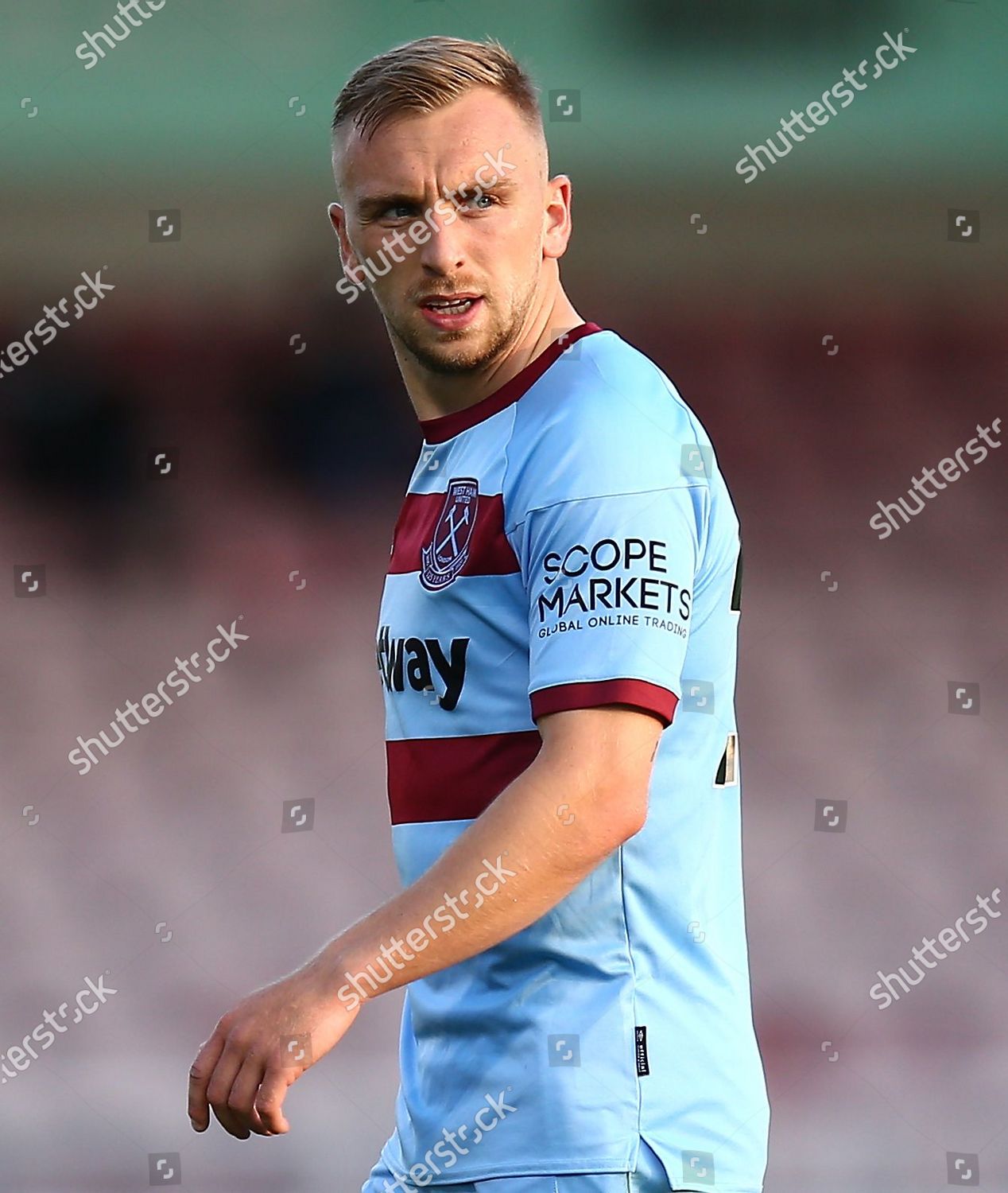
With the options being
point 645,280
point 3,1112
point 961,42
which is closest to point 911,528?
point 645,280

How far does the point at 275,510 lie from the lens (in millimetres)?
5109

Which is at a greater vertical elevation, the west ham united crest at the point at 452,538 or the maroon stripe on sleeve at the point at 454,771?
the west ham united crest at the point at 452,538

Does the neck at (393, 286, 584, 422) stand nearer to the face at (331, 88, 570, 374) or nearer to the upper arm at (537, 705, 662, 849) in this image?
the face at (331, 88, 570, 374)

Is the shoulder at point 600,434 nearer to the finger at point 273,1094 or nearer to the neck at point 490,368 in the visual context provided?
the neck at point 490,368

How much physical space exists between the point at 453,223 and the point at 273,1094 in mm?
654

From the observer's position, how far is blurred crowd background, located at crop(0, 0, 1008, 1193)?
4121 mm

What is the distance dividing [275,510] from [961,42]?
8.03 ft

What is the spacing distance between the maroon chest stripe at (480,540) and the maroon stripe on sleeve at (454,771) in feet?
0.40

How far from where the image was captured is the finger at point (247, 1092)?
0.93 meters

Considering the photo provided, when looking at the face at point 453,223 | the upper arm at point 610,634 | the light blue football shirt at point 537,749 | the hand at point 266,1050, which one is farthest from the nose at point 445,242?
the hand at point 266,1050

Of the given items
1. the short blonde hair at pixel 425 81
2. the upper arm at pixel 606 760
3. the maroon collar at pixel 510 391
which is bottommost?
the upper arm at pixel 606 760

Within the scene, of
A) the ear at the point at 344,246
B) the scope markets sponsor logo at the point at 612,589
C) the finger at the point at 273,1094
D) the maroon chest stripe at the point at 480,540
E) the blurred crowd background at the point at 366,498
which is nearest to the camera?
the finger at the point at 273,1094

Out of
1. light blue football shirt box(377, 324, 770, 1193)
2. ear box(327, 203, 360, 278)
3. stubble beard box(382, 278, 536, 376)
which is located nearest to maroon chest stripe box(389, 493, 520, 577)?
light blue football shirt box(377, 324, 770, 1193)

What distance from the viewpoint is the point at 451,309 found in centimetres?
125
